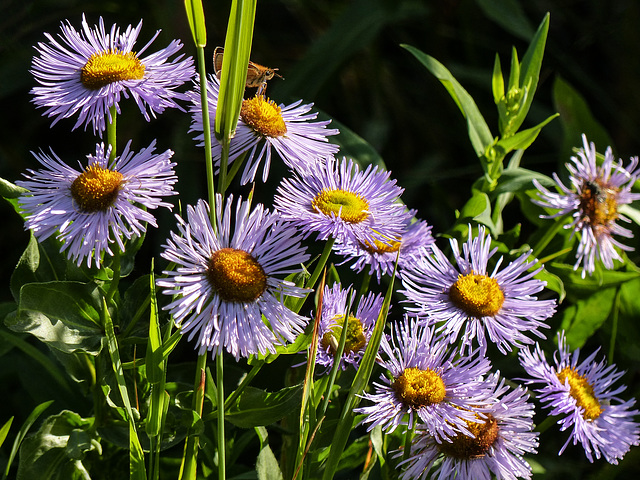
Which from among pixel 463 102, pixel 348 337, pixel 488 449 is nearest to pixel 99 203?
pixel 348 337

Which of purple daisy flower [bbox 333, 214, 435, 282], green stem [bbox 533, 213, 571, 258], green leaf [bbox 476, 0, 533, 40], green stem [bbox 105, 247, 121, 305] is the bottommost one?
green stem [bbox 105, 247, 121, 305]

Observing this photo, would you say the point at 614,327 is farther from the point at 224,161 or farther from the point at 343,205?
the point at 224,161

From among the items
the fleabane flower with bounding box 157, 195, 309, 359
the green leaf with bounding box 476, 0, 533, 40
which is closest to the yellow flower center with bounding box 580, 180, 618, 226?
the fleabane flower with bounding box 157, 195, 309, 359

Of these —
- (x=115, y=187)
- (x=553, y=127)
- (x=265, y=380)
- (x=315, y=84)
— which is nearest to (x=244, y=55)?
(x=115, y=187)

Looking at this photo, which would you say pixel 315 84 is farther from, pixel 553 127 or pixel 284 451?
pixel 284 451

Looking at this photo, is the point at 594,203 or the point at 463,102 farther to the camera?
the point at 463,102

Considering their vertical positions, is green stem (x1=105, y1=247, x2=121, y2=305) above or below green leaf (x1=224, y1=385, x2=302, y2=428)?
above

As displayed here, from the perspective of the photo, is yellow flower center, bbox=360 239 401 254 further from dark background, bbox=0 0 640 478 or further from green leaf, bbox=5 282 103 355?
dark background, bbox=0 0 640 478

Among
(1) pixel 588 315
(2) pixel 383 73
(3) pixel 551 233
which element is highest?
(2) pixel 383 73
